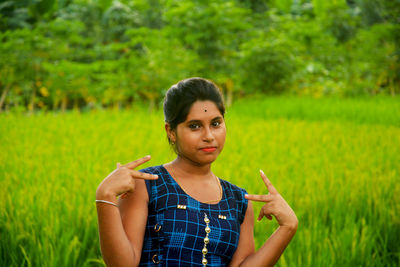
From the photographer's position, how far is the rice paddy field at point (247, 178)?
2.06 m

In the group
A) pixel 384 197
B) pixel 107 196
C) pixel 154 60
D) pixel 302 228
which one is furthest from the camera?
pixel 154 60

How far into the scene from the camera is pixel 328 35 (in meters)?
13.5

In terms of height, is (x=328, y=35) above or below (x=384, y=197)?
above

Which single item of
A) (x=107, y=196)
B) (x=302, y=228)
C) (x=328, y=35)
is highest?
(x=328, y=35)

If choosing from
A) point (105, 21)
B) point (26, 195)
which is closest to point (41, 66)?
point (105, 21)

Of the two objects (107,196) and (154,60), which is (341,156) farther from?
(154,60)

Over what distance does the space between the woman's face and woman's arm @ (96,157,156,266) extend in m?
0.15

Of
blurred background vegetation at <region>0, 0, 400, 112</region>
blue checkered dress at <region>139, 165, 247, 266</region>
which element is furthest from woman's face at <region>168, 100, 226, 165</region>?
blurred background vegetation at <region>0, 0, 400, 112</region>

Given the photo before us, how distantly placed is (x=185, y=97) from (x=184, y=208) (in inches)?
12.6

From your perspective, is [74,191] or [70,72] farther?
[70,72]

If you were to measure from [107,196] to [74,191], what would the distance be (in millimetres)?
1724

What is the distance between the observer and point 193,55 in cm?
1084

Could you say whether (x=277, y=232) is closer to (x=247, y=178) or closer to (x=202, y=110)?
(x=202, y=110)

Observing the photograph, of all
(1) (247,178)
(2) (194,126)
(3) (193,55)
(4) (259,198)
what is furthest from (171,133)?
(3) (193,55)
